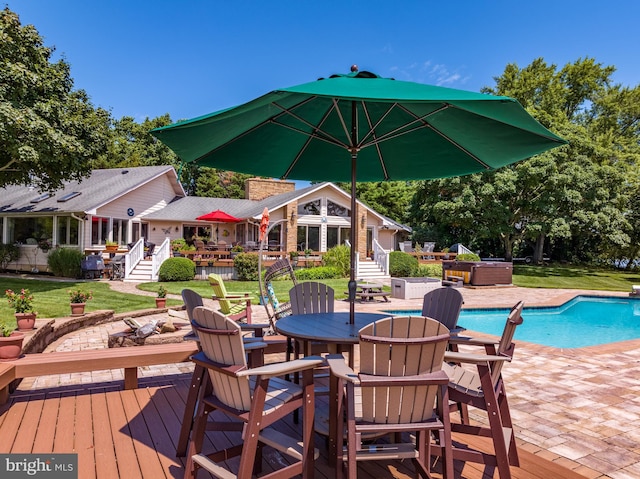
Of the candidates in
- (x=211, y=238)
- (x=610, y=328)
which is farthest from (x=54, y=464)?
(x=211, y=238)

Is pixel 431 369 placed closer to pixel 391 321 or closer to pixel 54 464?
pixel 391 321

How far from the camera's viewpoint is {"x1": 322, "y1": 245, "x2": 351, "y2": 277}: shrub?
1934cm

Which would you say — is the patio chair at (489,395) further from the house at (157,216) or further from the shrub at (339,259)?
the house at (157,216)

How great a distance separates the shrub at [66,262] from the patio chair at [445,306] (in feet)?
56.4

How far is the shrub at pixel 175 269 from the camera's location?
17.1m

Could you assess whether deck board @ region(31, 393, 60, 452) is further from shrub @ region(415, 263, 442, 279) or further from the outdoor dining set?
shrub @ region(415, 263, 442, 279)

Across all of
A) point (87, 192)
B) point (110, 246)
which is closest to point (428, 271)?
point (110, 246)

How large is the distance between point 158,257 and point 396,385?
17.1m

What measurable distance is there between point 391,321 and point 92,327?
8075 millimetres

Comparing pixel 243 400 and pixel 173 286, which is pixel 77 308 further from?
pixel 243 400

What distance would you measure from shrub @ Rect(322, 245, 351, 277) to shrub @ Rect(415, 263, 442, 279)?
12.4 feet

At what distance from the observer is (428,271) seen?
21109 millimetres

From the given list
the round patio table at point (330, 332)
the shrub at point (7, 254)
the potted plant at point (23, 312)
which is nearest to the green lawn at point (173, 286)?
the potted plant at point (23, 312)

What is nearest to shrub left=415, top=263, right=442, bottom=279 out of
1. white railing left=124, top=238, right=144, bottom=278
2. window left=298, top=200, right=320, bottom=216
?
window left=298, top=200, right=320, bottom=216
